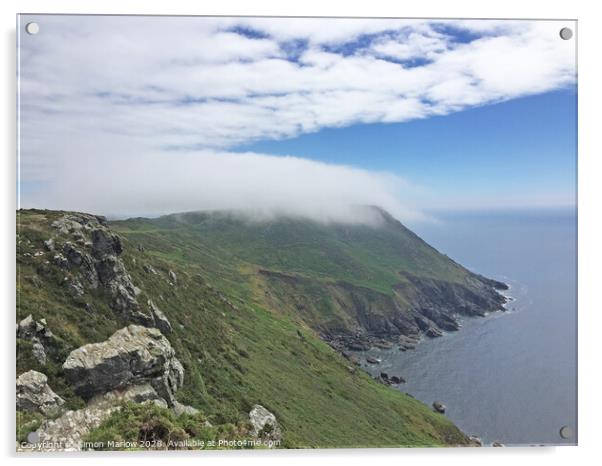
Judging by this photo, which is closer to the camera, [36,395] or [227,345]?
[36,395]

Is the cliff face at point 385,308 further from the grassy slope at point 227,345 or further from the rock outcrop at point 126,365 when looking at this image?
the rock outcrop at point 126,365

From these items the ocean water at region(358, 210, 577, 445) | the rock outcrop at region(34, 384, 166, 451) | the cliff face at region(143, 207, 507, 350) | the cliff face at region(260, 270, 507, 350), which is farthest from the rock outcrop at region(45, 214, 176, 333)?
the cliff face at region(260, 270, 507, 350)

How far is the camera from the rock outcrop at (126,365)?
11.8 m

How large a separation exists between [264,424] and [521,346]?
141 ft

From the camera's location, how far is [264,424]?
47.5 ft

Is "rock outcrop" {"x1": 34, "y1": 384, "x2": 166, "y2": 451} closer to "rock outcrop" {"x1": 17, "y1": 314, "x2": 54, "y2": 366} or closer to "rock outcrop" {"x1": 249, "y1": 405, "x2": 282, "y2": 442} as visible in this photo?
"rock outcrop" {"x1": 17, "y1": 314, "x2": 54, "y2": 366}

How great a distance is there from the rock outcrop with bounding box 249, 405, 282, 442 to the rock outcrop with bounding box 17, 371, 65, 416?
6085 millimetres

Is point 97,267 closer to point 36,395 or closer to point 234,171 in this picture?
point 36,395

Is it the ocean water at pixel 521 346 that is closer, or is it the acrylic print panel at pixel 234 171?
the acrylic print panel at pixel 234 171

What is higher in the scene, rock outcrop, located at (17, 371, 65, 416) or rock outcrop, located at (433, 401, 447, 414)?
rock outcrop, located at (17, 371, 65, 416)

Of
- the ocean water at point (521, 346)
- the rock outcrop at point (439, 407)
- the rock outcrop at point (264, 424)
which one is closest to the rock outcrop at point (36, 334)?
the rock outcrop at point (264, 424)

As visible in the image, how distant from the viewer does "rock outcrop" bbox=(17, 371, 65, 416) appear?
11477 millimetres

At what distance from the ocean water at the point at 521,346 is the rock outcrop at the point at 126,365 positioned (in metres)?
11.8

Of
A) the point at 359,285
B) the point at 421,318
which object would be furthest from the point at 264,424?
the point at 421,318
